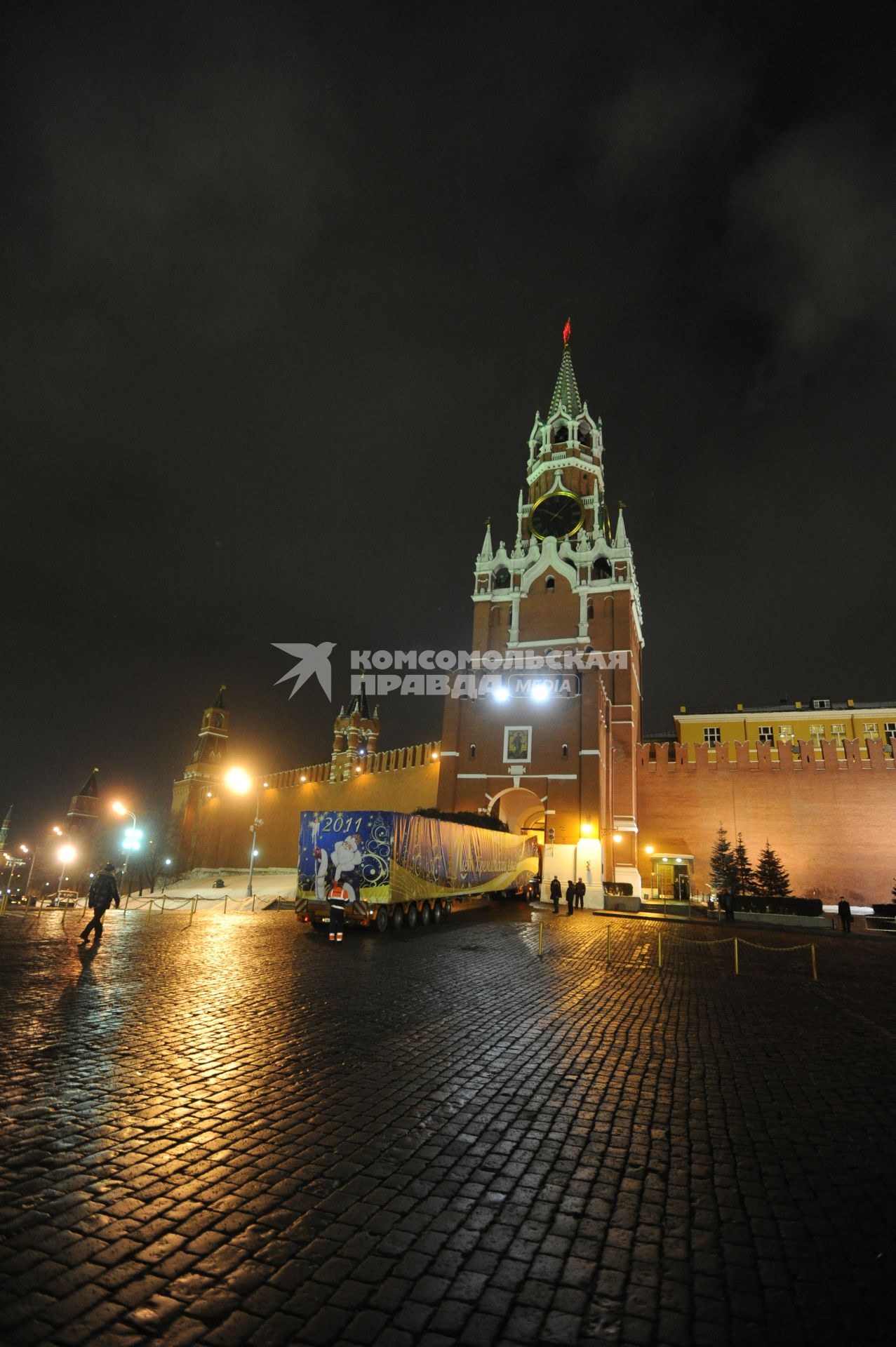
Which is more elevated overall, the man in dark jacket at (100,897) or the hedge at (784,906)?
the man in dark jacket at (100,897)

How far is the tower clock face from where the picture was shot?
143ft

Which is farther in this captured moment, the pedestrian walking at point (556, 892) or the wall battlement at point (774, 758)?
the wall battlement at point (774, 758)

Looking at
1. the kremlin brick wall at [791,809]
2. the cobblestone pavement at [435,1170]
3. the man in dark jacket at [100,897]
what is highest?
the kremlin brick wall at [791,809]

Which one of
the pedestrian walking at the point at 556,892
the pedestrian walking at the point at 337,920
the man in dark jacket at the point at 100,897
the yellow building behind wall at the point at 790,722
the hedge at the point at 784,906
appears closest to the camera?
the man in dark jacket at the point at 100,897

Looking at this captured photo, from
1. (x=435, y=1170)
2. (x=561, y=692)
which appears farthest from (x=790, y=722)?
(x=435, y=1170)

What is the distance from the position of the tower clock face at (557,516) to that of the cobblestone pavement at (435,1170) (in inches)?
1504

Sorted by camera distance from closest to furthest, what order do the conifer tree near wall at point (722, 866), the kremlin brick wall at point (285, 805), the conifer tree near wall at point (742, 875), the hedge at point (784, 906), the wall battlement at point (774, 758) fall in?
the hedge at point (784, 906), the conifer tree near wall at point (742, 875), the conifer tree near wall at point (722, 866), the wall battlement at point (774, 758), the kremlin brick wall at point (285, 805)

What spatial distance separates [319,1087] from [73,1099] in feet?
5.83

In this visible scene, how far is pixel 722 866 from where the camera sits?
1230 inches

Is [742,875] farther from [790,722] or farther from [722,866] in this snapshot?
[790,722]

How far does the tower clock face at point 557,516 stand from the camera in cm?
4347

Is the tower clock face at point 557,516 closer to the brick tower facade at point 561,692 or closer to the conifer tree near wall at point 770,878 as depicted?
the brick tower facade at point 561,692

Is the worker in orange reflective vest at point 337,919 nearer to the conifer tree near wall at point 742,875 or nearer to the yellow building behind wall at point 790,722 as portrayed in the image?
the conifer tree near wall at point 742,875

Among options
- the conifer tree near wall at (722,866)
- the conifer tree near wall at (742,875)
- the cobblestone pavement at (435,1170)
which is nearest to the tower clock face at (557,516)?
the conifer tree near wall at (722,866)
